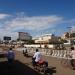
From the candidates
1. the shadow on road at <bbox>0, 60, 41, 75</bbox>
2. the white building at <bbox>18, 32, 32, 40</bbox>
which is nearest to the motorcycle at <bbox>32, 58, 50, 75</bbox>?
the shadow on road at <bbox>0, 60, 41, 75</bbox>

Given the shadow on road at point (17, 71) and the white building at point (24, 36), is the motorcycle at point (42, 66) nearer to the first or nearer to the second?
the shadow on road at point (17, 71)

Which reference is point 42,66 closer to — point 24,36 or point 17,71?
point 17,71

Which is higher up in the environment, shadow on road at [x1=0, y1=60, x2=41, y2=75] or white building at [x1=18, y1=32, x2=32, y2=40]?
white building at [x1=18, y1=32, x2=32, y2=40]

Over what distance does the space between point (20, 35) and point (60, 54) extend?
13943 cm

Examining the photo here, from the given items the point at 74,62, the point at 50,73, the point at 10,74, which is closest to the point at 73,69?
the point at 74,62

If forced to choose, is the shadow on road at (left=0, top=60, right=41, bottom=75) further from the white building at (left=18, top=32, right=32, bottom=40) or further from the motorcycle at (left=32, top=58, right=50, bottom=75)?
the white building at (left=18, top=32, right=32, bottom=40)

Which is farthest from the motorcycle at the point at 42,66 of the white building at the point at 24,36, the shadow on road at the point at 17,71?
the white building at the point at 24,36

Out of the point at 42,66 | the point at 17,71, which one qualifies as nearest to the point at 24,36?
the point at 17,71

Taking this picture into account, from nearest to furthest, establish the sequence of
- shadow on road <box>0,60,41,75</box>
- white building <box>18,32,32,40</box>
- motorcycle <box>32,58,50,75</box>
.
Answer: motorcycle <box>32,58,50,75</box>
shadow on road <box>0,60,41,75</box>
white building <box>18,32,32,40</box>

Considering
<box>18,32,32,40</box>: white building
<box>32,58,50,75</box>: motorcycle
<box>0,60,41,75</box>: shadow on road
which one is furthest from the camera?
<box>18,32,32,40</box>: white building

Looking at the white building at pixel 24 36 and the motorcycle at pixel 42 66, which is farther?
the white building at pixel 24 36

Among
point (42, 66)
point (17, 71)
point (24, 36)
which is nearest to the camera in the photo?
point (42, 66)

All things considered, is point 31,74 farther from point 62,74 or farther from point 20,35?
point 20,35

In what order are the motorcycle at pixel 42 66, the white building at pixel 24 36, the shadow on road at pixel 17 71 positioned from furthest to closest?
the white building at pixel 24 36 < the shadow on road at pixel 17 71 < the motorcycle at pixel 42 66
